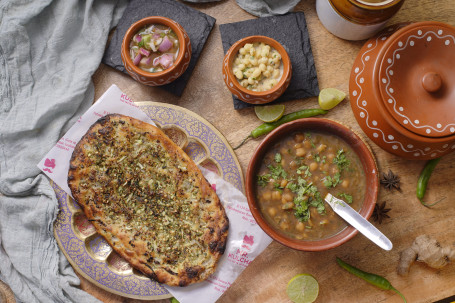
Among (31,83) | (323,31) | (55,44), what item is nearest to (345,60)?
(323,31)

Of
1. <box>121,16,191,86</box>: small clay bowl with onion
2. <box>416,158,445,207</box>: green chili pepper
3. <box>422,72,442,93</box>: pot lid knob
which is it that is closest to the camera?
<box>422,72,442,93</box>: pot lid knob

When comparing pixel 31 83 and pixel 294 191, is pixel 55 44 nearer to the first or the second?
pixel 31 83

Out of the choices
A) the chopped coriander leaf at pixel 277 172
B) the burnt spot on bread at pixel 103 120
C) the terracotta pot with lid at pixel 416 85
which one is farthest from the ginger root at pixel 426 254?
the burnt spot on bread at pixel 103 120

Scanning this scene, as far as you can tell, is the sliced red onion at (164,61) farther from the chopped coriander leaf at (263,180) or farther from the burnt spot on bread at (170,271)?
the burnt spot on bread at (170,271)

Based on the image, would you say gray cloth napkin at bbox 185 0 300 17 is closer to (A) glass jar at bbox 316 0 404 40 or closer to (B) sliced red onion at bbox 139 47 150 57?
(A) glass jar at bbox 316 0 404 40

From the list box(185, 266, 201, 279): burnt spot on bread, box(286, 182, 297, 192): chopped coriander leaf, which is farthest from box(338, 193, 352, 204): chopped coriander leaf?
box(185, 266, 201, 279): burnt spot on bread

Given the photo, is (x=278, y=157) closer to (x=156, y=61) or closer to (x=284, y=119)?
(x=284, y=119)

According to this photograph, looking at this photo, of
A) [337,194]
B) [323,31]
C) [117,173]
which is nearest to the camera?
[337,194]
